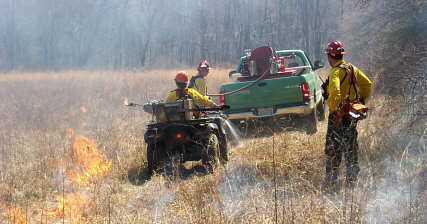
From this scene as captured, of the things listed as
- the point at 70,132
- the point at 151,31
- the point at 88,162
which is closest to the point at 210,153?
the point at 88,162

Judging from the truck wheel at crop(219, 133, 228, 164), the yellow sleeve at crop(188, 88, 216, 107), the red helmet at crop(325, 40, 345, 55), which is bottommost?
the truck wheel at crop(219, 133, 228, 164)

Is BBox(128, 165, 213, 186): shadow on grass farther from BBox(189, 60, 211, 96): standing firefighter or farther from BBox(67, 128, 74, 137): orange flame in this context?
BBox(67, 128, 74, 137): orange flame

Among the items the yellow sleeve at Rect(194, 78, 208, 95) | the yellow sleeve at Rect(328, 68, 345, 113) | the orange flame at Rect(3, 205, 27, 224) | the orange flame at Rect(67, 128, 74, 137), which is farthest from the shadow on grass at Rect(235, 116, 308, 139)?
the orange flame at Rect(3, 205, 27, 224)

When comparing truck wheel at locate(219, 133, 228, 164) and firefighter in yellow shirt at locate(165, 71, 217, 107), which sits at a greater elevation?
firefighter in yellow shirt at locate(165, 71, 217, 107)

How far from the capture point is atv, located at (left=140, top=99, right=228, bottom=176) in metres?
5.80

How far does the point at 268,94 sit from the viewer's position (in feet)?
24.5

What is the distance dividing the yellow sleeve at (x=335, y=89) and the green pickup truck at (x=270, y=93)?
8.46 ft

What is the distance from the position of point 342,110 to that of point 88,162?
453cm

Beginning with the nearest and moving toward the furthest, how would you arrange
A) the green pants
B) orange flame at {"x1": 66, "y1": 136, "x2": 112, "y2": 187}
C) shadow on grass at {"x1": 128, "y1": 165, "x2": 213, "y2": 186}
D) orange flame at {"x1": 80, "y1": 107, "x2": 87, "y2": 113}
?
1. the green pants
2. shadow on grass at {"x1": 128, "y1": 165, "x2": 213, "y2": 186}
3. orange flame at {"x1": 66, "y1": 136, "x2": 112, "y2": 187}
4. orange flame at {"x1": 80, "y1": 107, "x2": 87, "y2": 113}

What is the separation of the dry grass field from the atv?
29 cm

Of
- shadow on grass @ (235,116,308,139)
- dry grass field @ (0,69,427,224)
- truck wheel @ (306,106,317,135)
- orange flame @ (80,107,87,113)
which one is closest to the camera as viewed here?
dry grass field @ (0,69,427,224)

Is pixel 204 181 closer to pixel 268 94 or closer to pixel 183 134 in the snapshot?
pixel 183 134

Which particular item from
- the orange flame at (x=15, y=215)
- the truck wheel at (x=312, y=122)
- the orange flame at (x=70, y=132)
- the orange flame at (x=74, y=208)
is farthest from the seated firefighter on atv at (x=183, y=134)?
the orange flame at (x=70, y=132)

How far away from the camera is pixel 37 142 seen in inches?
327
